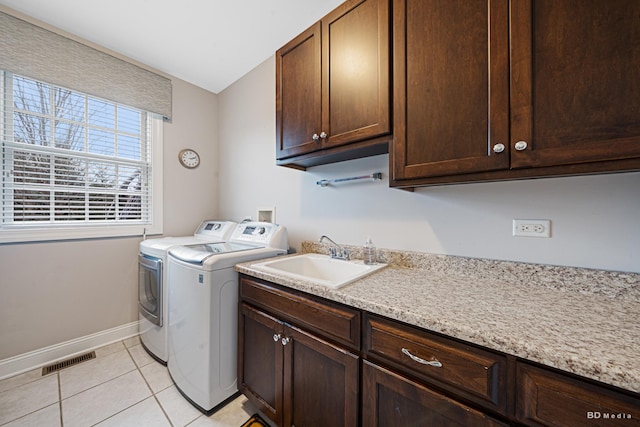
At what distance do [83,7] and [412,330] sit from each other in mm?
2818

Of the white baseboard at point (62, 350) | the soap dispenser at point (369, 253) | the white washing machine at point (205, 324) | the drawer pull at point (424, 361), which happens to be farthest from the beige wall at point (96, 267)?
the drawer pull at point (424, 361)

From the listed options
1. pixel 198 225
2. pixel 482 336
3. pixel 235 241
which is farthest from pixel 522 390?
pixel 198 225

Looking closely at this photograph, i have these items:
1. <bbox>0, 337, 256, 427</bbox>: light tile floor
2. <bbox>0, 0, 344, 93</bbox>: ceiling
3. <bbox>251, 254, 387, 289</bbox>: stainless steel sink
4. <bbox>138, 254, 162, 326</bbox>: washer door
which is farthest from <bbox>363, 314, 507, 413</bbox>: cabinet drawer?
<bbox>0, 0, 344, 93</bbox>: ceiling

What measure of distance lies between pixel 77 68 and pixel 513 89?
294 cm

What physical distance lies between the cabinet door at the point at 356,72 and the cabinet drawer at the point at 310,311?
Answer: 0.81m

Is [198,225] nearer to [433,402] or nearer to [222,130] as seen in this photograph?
[222,130]

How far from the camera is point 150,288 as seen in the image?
194 centimetres

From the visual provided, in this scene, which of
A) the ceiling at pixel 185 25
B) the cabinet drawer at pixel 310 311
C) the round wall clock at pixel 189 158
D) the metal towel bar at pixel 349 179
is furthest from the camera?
the round wall clock at pixel 189 158

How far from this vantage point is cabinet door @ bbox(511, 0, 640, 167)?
0.66 metres

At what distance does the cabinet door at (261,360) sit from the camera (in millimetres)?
1183

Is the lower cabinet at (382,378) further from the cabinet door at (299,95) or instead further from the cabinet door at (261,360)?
the cabinet door at (299,95)

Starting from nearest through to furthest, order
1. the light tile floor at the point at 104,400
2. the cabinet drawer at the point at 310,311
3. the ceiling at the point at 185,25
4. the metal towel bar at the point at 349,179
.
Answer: the cabinet drawer at the point at 310,311 → the light tile floor at the point at 104,400 → the metal towel bar at the point at 349,179 → the ceiling at the point at 185,25

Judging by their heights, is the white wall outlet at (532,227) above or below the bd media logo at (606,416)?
above

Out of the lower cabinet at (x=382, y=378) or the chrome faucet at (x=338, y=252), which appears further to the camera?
the chrome faucet at (x=338, y=252)
